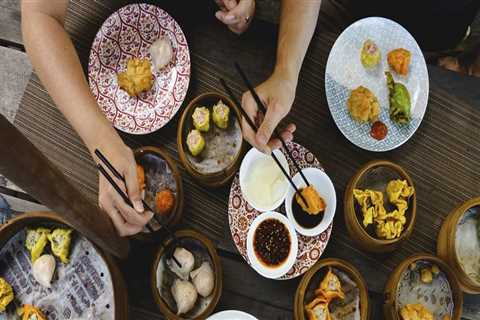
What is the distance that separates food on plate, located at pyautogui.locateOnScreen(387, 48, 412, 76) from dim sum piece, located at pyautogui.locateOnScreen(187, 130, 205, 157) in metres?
1.03

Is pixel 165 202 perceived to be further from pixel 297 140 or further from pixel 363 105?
pixel 363 105

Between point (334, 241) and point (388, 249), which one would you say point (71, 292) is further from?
point (388, 249)

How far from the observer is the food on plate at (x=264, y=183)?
6.64ft

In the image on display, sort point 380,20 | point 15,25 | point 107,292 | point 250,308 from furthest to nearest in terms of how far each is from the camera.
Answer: point 15,25 < point 380,20 < point 250,308 < point 107,292

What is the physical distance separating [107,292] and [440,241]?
154cm

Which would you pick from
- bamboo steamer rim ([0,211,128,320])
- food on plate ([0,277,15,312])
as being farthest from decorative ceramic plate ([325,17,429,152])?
food on plate ([0,277,15,312])

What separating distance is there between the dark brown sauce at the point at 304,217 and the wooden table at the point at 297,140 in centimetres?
13

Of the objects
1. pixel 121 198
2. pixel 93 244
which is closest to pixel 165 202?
pixel 121 198

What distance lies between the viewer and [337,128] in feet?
7.19

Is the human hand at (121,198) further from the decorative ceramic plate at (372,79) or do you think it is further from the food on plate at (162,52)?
the decorative ceramic plate at (372,79)

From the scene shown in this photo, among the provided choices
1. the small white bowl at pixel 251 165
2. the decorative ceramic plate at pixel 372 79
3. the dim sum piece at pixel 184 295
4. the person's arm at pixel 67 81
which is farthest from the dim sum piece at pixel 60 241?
the decorative ceramic plate at pixel 372 79

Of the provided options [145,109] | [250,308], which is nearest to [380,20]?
[145,109]

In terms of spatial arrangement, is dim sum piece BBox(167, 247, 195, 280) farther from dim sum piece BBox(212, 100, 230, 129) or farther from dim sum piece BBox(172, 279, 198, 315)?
dim sum piece BBox(212, 100, 230, 129)

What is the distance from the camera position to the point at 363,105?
2.12 metres
